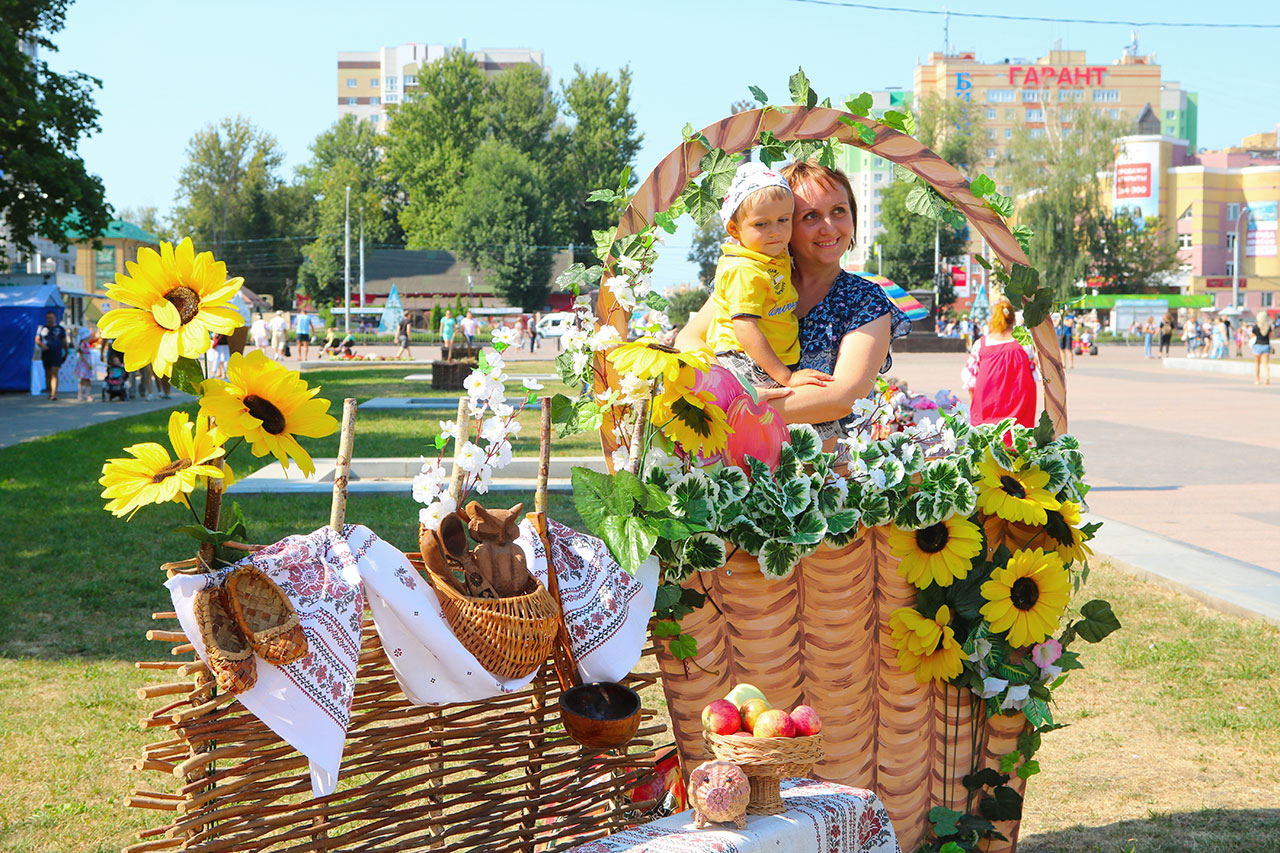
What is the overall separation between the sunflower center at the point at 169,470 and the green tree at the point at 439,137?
82.0m

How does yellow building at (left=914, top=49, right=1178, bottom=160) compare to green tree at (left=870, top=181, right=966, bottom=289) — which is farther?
yellow building at (left=914, top=49, right=1178, bottom=160)

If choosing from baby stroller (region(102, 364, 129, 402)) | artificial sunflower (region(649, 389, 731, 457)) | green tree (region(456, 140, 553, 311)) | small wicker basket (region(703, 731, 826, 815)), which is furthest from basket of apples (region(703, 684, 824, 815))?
green tree (region(456, 140, 553, 311))

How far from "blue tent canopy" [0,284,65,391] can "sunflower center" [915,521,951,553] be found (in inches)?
924

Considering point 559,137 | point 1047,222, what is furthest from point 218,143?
point 1047,222

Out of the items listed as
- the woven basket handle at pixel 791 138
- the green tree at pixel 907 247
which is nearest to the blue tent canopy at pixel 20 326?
the woven basket handle at pixel 791 138

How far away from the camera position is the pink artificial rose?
326 cm

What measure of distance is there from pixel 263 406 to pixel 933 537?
1.85 m

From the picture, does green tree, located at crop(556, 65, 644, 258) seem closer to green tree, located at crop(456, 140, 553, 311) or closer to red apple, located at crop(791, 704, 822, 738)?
green tree, located at crop(456, 140, 553, 311)

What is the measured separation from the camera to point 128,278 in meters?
2.13

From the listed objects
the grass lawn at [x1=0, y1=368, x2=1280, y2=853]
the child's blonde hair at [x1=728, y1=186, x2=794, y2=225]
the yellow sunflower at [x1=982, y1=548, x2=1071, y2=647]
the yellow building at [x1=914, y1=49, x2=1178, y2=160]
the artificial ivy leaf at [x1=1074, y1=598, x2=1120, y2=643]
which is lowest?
the grass lawn at [x1=0, y1=368, x2=1280, y2=853]

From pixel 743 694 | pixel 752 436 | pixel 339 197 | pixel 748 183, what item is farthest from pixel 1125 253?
pixel 743 694

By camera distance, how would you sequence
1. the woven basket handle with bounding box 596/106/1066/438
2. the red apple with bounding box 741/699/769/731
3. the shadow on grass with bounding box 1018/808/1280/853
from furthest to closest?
the shadow on grass with bounding box 1018/808/1280/853
the woven basket handle with bounding box 596/106/1066/438
the red apple with bounding box 741/699/769/731

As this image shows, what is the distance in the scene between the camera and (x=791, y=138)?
3178 mm

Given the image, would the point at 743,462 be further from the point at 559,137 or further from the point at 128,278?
the point at 559,137
